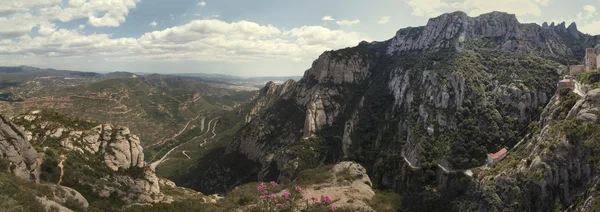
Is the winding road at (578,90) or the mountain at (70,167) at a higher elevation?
the winding road at (578,90)

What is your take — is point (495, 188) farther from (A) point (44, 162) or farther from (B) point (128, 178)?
(A) point (44, 162)

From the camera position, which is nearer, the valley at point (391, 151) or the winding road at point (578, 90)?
the valley at point (391, 151)

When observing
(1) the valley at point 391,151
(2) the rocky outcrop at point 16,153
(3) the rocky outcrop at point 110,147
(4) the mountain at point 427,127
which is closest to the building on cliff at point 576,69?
(1) the valley at point 391,151

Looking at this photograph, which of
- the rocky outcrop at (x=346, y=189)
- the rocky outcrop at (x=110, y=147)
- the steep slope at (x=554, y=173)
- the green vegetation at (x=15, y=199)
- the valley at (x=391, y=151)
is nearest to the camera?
the green vegetation at (x=15, y=199)

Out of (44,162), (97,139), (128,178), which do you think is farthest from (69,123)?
(44,162)

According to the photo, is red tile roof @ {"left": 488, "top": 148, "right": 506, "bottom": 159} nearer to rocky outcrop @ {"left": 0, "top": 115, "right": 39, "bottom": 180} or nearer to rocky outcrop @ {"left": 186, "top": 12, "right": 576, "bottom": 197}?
rocky outcrop @ {"left": 186, "top": 12, "right": 576, "bottom": 197}

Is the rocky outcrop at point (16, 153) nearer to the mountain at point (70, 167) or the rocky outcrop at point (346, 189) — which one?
the mountain at point (70, 167)
